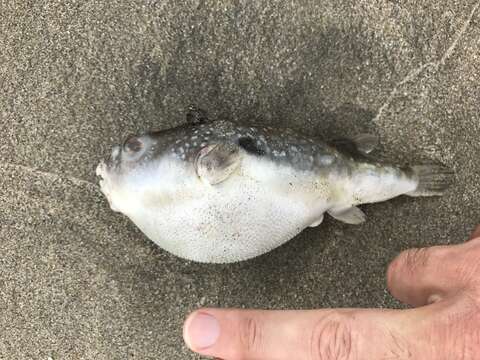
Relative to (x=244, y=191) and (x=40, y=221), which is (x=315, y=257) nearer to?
(x=244, y=191)

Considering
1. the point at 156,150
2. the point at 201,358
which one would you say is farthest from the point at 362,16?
the point at 201,358

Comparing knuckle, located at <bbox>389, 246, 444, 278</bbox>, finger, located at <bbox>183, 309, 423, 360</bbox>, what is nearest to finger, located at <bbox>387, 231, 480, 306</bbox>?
knuckle, located at <bbox>389, 246, 444, 278</bbox>

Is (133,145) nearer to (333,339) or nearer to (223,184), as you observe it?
(223,184)

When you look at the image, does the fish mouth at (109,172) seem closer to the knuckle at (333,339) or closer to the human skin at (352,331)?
the human skin at (352,331)

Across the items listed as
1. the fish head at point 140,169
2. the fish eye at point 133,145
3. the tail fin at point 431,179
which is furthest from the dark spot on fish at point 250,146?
the tail fin at point 431,179

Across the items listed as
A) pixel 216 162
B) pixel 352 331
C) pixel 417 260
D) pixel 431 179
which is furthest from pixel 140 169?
pixel 431 179

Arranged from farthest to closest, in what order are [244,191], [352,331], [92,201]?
[92,201]
[244,191]
[352,331]

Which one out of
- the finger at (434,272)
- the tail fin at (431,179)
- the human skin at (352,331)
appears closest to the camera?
the human skin at (352,331)

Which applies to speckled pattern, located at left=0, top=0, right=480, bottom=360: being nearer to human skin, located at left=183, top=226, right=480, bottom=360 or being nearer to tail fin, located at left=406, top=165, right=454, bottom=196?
tail fin, located at left=406, top=165, right=454, bottom=196
